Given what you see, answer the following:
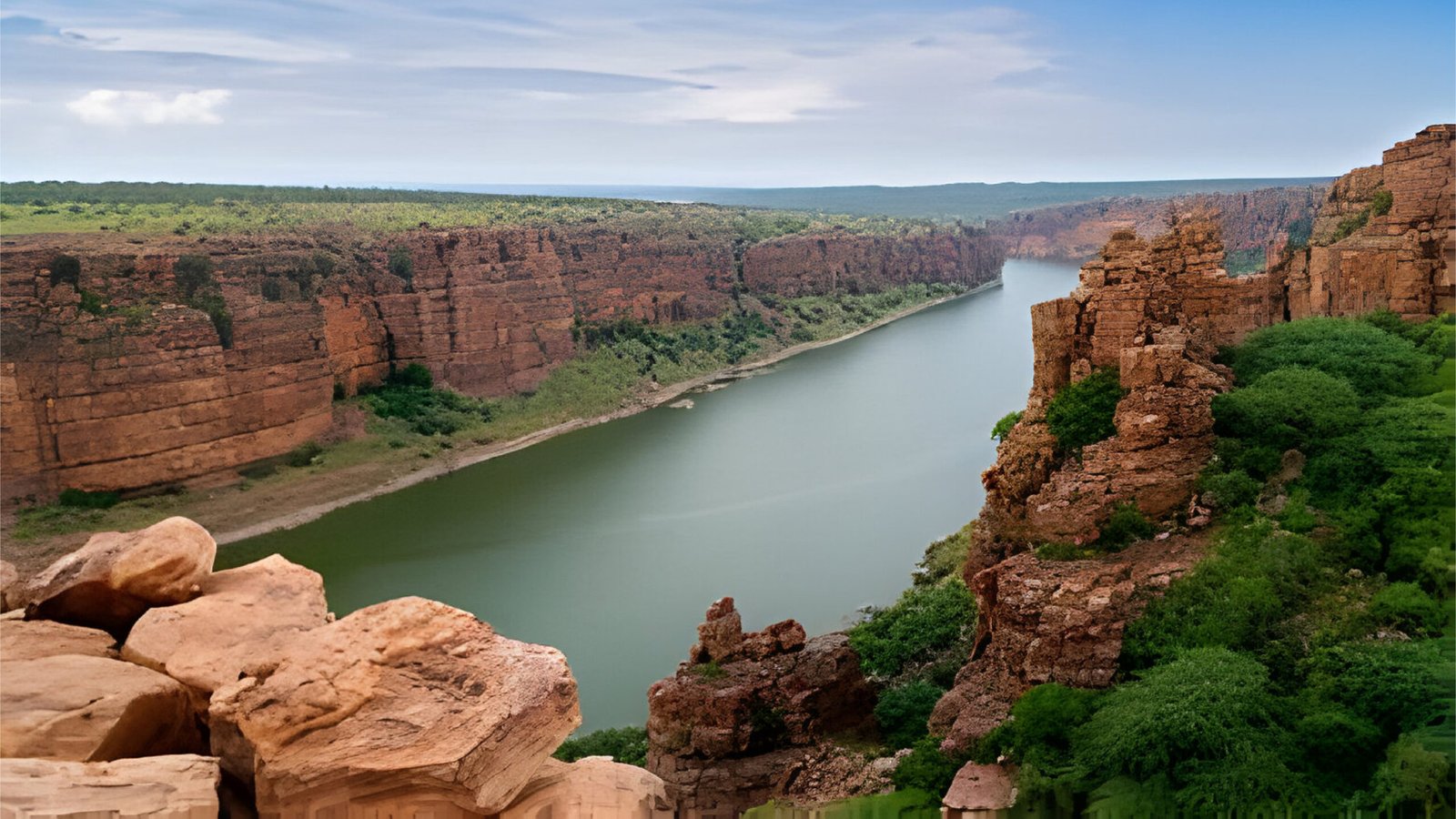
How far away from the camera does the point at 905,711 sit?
11.1 meters

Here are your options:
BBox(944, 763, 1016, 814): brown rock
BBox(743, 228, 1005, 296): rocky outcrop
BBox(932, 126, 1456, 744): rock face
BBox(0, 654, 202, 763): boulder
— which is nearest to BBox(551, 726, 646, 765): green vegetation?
BBox(932, 126, 1456, 744): rock face

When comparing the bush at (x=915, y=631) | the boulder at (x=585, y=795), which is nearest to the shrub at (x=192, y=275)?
the bush at (x=915, y=631)

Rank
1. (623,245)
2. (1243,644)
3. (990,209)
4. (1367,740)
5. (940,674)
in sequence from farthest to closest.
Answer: (990,209), (623,245), (940,674), (1243,644), (1367,740)

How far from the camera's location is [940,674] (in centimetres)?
1220

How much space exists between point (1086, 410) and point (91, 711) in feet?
28.5

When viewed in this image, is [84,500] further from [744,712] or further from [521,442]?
[744,712]

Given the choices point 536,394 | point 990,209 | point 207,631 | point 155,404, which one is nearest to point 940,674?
point 207,631

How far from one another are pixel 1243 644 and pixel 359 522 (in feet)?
66.0

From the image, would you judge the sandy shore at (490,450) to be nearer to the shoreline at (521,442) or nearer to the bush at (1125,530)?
the shoreline at (521,442)

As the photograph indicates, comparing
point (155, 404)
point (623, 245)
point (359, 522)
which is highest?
point (623, 245)

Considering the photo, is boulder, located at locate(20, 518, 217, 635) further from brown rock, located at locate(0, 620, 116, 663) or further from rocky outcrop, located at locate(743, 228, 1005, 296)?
rocky outcrop, located at locate(743, 228, 1005, 296)

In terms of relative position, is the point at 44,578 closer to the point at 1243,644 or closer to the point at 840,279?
the point at 1243,644

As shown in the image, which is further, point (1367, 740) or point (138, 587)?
point (138, 587)

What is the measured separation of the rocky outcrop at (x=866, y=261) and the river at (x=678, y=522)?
1387 centimetres
